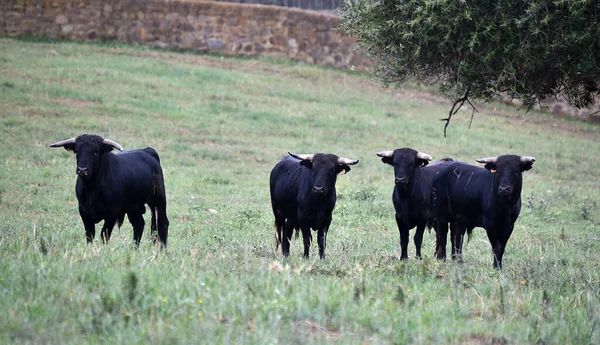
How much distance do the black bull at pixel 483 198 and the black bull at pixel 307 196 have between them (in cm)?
151

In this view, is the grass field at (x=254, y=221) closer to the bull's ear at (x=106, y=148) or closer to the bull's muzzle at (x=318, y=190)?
the bull's muzzle at (x=318, y=190)

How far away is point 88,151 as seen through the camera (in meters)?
11.6

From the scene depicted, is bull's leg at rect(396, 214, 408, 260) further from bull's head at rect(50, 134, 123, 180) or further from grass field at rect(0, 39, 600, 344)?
bull's head at rect(50, 134, 123, 180)

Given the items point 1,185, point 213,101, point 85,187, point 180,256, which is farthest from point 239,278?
point 213,101

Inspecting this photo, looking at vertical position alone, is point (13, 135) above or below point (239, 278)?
below

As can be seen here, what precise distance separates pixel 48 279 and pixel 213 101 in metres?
20.3

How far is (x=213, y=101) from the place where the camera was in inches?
1062

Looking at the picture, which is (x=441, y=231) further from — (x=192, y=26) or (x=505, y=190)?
(x=192, y=26)

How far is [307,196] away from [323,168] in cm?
46

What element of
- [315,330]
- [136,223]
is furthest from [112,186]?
[315,330]

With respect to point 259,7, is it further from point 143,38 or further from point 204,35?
point 143,38

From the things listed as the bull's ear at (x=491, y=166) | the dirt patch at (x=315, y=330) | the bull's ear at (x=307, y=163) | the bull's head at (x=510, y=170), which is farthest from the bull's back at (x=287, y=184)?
the dirt patch at (x=315, y=330)

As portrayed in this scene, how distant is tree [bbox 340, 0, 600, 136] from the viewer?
9.85 m

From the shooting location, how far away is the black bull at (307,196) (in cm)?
1188
